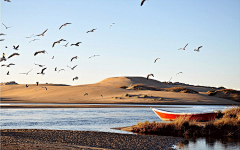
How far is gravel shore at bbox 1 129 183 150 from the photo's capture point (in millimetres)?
16328

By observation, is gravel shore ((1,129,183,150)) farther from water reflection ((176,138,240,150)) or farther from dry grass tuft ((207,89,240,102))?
dry grass tuft ((207,89,240,102))

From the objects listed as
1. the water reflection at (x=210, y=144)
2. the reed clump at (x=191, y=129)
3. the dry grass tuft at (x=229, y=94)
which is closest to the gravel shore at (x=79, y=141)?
the water reflection at (x=210, y=144)

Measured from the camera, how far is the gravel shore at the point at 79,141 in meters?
16.3

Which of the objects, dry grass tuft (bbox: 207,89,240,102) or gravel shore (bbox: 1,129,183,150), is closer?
gravel shore (bbox: 1,129,183,150)

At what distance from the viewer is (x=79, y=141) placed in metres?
18.8

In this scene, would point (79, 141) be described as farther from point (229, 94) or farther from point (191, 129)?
point (229, 94)

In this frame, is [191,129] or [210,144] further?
[191,129]

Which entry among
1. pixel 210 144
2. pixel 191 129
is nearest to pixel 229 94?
pixel 191 129

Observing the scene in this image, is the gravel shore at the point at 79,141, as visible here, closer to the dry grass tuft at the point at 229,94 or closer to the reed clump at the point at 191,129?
the reed clump at the point at 191,129

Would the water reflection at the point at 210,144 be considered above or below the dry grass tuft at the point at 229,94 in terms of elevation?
below

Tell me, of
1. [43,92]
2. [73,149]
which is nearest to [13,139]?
[73,149]

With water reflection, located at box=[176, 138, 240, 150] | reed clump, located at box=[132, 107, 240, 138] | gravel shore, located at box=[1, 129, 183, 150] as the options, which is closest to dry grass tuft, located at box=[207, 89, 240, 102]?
reed clump, located at box=[132, 107, 240, 138]

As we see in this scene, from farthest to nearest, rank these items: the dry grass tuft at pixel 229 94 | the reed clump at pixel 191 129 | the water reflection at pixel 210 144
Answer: the dry grass tuft at pixel 229 94
the reed clump at pixel 191 129
the water reflection at pixel 210 144

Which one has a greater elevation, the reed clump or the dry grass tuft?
the dry grass tuft
